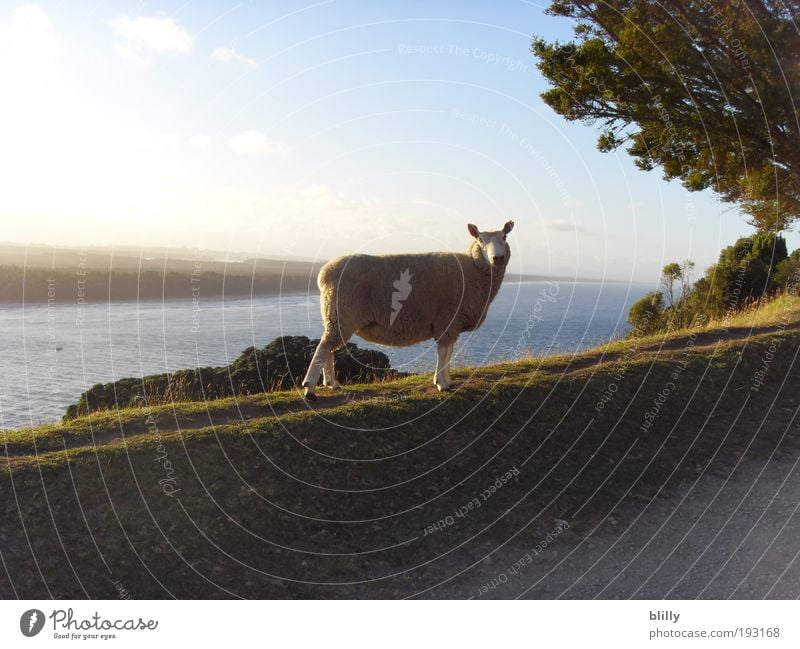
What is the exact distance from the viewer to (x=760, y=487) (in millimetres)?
11562

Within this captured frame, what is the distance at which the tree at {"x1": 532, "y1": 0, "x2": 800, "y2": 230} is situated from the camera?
18609mm

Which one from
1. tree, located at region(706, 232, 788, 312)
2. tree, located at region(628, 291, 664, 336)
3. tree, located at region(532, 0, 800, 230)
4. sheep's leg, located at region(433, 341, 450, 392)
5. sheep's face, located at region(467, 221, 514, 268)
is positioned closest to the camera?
sheep's face, located at region(467, 221, 514, 268)

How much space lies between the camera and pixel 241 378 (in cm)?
1606

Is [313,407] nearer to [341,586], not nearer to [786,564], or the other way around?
[341,586]

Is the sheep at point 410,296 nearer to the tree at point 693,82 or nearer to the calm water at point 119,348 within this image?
the calm water at point 119,348

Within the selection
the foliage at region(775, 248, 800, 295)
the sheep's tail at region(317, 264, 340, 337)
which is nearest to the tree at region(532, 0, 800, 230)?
the foliage at region(775, 248, 800, 295)

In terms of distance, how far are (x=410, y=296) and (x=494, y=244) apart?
5.51ft

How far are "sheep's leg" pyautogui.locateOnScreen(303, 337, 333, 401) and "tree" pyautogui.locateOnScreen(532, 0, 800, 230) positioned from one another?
11.8 m

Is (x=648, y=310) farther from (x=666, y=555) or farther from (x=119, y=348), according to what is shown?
(x=666, y=555)

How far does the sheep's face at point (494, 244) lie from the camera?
1181 cm

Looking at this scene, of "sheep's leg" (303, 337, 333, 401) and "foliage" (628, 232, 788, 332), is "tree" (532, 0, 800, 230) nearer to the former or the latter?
"foliage" (628, 232, 788, 332)

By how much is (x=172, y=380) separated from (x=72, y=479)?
5.64 meters

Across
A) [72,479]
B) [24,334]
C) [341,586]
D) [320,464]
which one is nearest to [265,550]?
[341,586]

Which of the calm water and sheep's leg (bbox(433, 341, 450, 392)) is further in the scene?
the calm water
